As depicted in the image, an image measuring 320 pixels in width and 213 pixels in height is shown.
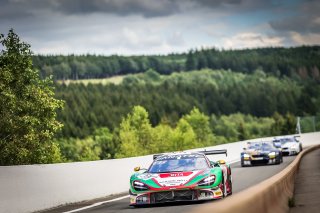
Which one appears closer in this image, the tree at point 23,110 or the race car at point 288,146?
the tree at point 23,110

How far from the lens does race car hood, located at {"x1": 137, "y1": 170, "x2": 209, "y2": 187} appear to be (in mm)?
14461

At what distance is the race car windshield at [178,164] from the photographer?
15297 millimetres

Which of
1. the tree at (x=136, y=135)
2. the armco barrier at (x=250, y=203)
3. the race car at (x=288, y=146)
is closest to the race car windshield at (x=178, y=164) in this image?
the armco barrier at (x=250, y=203)

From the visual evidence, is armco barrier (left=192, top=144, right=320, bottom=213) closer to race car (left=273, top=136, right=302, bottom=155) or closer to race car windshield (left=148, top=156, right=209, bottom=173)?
race car windshield (left=148, top=156, right=209, bottom=173)

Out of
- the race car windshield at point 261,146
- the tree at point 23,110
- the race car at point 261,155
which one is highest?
the tree at point 23,110

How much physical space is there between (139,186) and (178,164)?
119 cm

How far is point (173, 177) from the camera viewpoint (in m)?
14.6

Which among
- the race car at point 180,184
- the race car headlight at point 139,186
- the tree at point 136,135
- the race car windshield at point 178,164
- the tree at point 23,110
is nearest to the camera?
the race car at point 180,184

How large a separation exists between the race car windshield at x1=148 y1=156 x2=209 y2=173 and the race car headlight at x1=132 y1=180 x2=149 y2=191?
648 millimetres

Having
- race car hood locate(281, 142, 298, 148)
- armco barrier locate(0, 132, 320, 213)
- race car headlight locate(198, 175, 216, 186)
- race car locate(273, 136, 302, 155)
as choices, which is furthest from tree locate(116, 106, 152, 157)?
race car headlight locate(198, 175, 216, 186)

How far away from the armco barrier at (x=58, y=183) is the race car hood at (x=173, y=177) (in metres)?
2.99

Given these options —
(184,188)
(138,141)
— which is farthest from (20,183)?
(138,141)

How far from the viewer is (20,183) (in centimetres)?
1606

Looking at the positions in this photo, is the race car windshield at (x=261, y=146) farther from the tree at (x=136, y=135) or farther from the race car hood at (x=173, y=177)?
the tree at (x=136, y=135)
